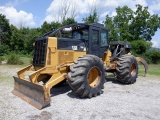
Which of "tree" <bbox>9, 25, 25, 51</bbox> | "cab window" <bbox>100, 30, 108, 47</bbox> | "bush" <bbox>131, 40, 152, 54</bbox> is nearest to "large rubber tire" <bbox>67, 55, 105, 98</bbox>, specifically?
"cab window" <bbox>100, 30, 108, 47</bbox>

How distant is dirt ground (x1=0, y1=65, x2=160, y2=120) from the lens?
5.29 metres

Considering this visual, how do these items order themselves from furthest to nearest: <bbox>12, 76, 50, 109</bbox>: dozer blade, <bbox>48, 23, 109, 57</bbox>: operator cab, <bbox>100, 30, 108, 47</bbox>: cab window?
<bbox>100, 30, 108, 47</bbox>: cab window, <bbox>48, 23, 109, 57</bbox>: operator cab, <bbox>12, 76, 50, 109</bbox>: dozer blade

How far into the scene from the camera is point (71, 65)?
22.2ft

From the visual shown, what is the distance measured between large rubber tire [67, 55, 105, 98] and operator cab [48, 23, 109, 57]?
97 centimetres

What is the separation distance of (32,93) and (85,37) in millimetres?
3098

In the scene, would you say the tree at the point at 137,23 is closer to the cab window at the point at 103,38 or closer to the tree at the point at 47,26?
the tree at the point at 47,26

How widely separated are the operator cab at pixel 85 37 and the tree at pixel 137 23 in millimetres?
31646

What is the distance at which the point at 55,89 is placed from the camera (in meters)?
8.41

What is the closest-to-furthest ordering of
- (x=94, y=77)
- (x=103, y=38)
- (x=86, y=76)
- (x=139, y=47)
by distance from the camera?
(x=86, y=76) → (x=94, y=77) → (x=103, y=38) → (x=139, y=47)

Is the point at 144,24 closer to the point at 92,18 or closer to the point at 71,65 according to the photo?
the point at 92,18

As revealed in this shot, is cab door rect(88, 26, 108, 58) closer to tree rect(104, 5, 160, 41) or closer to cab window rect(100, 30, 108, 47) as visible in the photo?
cab window rect(100, 30, 108, 47)

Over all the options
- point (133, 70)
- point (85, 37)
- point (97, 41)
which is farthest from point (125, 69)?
point (85, 37)

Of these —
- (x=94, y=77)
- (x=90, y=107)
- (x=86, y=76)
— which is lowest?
(x=90, y=107)

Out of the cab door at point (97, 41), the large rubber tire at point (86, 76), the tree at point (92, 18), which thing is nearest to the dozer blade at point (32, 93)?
the large rubber tire at point (86, 76)
